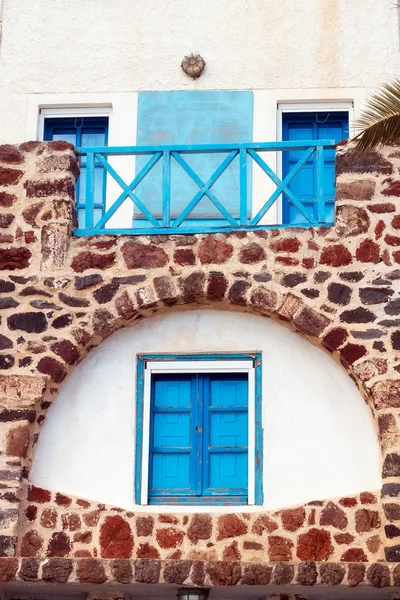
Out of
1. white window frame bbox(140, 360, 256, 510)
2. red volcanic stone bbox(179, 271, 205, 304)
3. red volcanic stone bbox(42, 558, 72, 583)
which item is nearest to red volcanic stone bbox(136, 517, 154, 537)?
white window frame bbox(140, 360, 256, 510)

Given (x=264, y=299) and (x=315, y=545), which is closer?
(x=315, y=545)

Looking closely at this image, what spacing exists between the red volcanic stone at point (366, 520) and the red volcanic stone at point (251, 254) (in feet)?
7.65

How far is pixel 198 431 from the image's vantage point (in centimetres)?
1307

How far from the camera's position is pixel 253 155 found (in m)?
13.5

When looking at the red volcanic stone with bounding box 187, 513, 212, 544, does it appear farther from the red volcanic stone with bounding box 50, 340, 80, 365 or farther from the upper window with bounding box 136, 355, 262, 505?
the red volcanic stone with bounding box 50, 340, 80, 365

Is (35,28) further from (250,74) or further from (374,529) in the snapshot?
(374,529)

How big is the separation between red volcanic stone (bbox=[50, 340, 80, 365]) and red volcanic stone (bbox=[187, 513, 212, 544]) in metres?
1.74

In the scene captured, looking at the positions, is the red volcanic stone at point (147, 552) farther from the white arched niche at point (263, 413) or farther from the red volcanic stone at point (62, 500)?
the red volcanic stone at point (62, 500)

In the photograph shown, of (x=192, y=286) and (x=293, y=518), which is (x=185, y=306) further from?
(x=293, y=518)

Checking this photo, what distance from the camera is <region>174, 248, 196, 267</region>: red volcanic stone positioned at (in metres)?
13.1

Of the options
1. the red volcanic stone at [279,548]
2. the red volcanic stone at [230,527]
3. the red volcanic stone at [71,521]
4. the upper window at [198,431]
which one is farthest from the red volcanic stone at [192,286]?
the red volcanic stone at [279,548]

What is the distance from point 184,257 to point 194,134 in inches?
109

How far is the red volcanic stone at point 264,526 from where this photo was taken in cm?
1252

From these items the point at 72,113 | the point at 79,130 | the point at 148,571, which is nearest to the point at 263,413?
the point at 148,571
